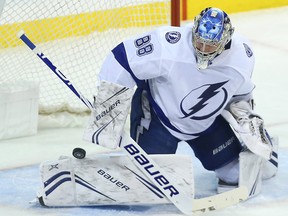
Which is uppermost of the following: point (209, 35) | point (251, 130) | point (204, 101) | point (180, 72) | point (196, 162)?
point (209, 35)

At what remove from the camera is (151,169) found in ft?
10.4

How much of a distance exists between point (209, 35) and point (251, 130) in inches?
16.0

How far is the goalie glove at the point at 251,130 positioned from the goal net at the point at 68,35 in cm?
105

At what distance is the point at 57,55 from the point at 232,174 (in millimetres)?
1386

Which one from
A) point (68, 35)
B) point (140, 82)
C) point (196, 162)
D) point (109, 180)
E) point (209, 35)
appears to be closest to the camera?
point (209, 35)

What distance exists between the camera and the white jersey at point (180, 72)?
10.5 feet

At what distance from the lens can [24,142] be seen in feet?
13.3

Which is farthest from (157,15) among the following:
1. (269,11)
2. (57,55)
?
(269,11)

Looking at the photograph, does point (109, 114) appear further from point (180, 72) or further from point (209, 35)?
point (209, 35)

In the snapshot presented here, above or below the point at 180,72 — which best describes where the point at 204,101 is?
below

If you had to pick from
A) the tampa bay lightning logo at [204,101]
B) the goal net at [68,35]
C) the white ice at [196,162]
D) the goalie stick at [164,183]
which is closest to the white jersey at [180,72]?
the tampa bay lightning logo at [204,101]

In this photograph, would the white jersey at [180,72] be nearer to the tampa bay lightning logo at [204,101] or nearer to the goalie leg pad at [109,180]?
the tampa bay lightning logo at [204,101]

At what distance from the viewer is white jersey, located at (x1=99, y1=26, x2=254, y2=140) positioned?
10.5 feet

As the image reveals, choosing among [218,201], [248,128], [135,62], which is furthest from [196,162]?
[135,62]
